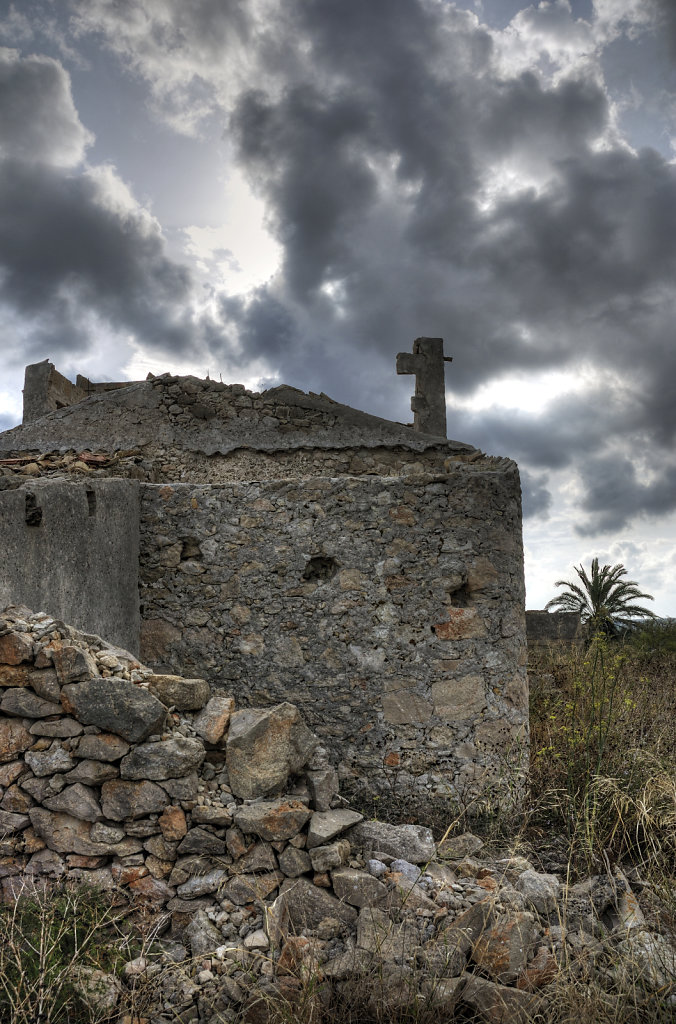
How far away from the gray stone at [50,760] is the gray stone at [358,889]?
4.22 feet

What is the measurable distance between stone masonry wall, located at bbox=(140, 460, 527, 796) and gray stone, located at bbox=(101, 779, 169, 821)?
1350 mm

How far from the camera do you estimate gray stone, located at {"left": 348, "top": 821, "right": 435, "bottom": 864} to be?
315 centimetres

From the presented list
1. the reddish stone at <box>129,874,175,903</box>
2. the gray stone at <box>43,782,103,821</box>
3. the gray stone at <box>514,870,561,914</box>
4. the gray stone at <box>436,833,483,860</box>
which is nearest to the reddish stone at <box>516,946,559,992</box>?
the gray stone at <box>514,870,561,914</box>

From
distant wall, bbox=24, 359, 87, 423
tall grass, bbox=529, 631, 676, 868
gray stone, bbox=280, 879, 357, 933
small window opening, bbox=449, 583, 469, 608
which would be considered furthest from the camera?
distant wall, bbox=24, 359, 87, 423

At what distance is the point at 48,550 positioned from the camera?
139 inches

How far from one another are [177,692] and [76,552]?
109 centimetres

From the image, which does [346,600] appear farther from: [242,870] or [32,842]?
[32,842]

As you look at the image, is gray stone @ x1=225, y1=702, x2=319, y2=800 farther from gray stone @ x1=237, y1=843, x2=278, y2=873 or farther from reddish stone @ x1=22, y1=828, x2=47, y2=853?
reddish stone @ x1=22, y1=828, x2=47, y2=853

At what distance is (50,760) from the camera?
9.51 ft

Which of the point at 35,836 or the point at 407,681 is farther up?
the point at 407,681

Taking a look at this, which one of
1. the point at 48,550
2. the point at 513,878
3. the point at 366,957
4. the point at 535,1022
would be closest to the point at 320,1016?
the point at 366,957

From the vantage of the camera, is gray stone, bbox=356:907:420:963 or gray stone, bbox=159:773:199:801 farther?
gray stone, bbox=159:773:199:801

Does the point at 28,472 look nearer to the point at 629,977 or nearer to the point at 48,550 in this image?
the point at 48,550

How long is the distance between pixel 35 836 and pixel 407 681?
2.17 metres
